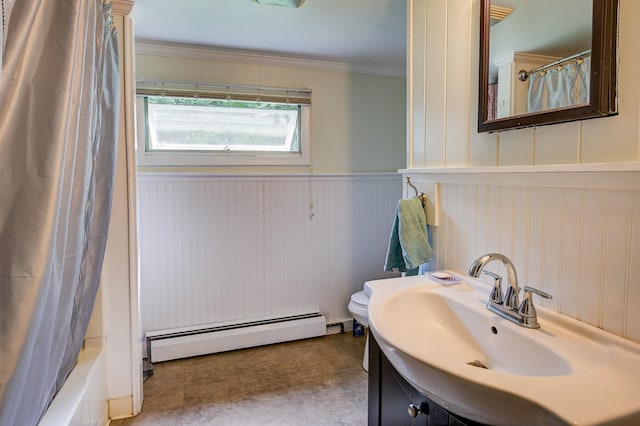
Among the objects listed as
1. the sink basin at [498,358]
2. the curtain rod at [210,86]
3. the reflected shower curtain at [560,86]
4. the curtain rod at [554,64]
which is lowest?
the sink basin at [498,358]

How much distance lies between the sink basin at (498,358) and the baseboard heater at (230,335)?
1514 millimetres

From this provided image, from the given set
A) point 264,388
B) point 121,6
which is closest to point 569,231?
point 264,388

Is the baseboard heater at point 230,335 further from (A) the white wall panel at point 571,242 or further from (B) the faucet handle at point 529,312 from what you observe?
(B) the faucet handle at point 529,312

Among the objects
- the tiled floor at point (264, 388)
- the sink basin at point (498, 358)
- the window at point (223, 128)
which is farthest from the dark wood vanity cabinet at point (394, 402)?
the window at point (223, 128)

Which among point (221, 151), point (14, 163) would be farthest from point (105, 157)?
point (221, 151)

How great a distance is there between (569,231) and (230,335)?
2133mm

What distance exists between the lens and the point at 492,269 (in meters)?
1.27

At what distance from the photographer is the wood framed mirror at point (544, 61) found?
89 centimetres

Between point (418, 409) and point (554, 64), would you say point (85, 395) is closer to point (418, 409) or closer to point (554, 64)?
point (418, 409)

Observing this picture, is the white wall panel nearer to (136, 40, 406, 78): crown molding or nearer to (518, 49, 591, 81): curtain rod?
(518, 49, 591, 81): curtain rod

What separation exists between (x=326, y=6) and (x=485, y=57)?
945 millimetres

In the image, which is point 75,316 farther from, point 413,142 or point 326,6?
point 326,6

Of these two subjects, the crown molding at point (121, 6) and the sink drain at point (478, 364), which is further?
the crown molding at point (121, 6)

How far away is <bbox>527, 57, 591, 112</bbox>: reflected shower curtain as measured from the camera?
3.07 feet
